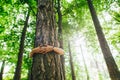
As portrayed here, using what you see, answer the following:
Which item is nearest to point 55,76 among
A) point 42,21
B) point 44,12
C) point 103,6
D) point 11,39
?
point 42,21

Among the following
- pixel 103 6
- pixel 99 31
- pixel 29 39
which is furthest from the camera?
pixel 29 39

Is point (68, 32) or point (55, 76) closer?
point (55, 76)

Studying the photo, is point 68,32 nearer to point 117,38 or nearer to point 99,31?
point 117,38

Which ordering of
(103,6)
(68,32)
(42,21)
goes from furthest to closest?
(68,32), (103,6), (42,21)

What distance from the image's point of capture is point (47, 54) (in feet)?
7.36

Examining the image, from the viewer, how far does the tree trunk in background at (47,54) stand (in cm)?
210

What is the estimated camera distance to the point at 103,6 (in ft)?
42.4

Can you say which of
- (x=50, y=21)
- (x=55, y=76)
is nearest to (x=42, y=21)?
(x=50, y=21)

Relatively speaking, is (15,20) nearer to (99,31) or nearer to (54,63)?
(99,31)

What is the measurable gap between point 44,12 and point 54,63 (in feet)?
3.37

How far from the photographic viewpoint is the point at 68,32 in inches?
730

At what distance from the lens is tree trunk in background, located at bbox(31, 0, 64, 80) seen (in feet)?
6.90

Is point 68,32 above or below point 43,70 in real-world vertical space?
above

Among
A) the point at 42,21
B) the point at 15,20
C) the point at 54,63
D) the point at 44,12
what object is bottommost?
the point at 54,63
